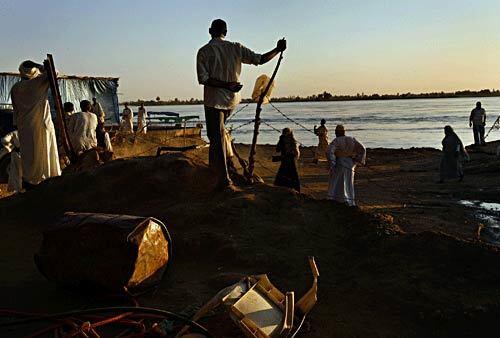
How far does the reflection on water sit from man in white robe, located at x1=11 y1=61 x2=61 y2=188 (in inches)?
257

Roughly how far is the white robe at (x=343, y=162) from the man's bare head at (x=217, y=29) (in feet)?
12.2

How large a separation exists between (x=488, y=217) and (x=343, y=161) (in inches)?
114

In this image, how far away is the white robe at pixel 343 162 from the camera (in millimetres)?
9492

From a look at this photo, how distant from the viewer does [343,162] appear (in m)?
9.65

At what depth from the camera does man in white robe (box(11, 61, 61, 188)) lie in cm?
816

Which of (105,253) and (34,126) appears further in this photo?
(34,126)

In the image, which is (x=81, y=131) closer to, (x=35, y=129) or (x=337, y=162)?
(x=35, y=129)

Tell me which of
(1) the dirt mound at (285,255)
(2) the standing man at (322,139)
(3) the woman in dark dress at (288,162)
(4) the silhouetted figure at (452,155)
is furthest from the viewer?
(2) the standing man at (322,139)

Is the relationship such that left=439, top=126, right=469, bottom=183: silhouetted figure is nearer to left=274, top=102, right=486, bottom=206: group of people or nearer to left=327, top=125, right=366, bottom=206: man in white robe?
left=274, top=102, right=486, bottom=206: group of people

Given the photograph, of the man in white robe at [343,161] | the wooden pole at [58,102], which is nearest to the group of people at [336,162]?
the man in white robe at [343,161]

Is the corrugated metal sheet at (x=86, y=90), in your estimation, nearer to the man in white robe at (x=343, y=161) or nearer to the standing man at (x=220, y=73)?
the man in white robe at (x=343, y=161)

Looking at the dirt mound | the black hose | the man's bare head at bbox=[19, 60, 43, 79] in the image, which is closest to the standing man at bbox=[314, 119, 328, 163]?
the man's bare head at bbox=[19, 60, 43, 79]

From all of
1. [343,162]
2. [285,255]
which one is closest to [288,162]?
[343,162]

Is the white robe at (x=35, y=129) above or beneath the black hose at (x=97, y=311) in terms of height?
above
